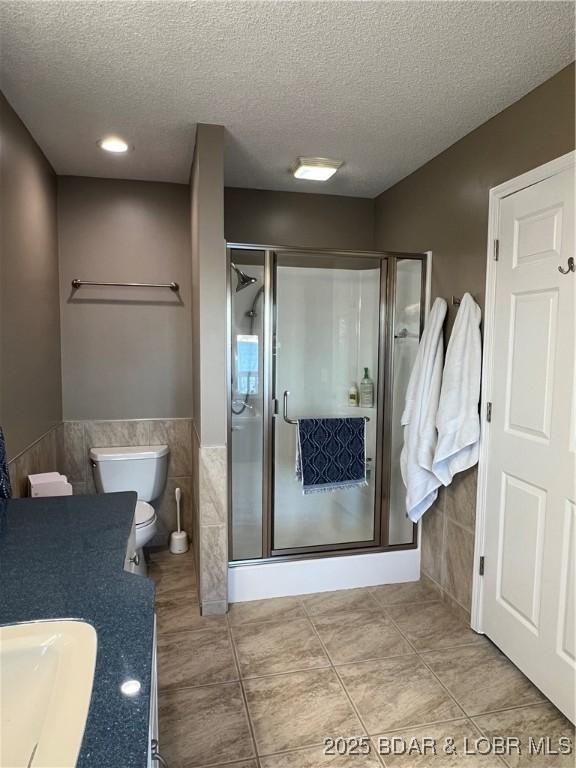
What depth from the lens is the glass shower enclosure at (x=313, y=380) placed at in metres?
2.62

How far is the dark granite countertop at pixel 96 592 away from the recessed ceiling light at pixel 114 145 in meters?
1.79

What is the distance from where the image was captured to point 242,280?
8.48 ft

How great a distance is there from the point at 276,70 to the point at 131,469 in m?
2.29

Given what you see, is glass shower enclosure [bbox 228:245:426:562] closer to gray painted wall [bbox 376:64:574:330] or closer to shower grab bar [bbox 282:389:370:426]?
shower grab bar [bbox 282:389:370:426]

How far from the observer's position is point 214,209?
233 centimetres

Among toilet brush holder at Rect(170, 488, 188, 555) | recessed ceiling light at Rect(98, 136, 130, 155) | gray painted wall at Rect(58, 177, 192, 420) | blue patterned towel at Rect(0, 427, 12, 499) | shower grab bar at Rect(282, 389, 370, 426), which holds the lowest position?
toilet brush holder at Rect(170, 488, 188, 555)

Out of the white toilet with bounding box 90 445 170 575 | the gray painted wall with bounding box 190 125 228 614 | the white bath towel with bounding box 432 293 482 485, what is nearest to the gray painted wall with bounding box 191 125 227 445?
the gray painted wall with bounding box 190 125 228 614

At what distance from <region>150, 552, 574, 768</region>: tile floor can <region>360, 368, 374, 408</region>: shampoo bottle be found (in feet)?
3.62

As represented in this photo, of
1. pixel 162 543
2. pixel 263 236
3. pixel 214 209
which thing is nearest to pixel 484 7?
pixel 214 209

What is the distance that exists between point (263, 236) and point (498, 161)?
1595mm

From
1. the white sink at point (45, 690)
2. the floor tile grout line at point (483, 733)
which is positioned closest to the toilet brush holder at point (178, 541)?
the floor tile grout line at point (483, 733)

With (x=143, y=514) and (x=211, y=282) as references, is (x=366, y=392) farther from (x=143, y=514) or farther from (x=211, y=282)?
(x=143, y=514)

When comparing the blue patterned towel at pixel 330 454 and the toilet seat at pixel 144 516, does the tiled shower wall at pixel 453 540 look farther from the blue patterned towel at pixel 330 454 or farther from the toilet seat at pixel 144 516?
the toilet seat at pixel 144 516

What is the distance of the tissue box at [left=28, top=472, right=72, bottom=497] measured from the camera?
7.32 ft
